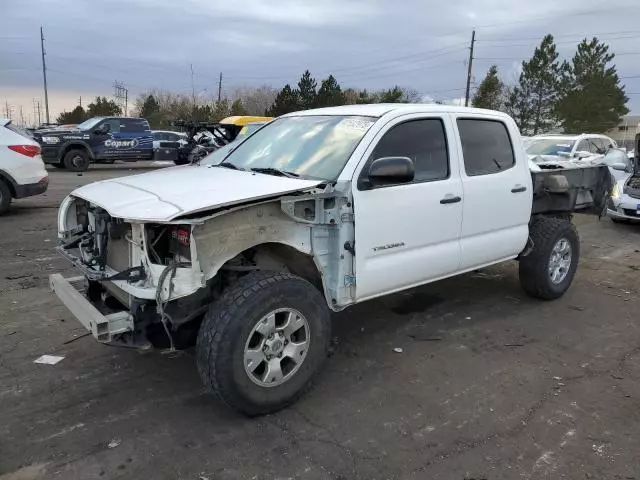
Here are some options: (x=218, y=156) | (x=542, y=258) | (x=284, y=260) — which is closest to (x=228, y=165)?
(x=218, y=156)

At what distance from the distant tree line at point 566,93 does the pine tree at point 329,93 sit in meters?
12.7

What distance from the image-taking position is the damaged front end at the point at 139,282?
3.16 meters

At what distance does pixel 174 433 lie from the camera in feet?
10.8

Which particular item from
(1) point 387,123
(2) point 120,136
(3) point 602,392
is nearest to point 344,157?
(1) point 387,123

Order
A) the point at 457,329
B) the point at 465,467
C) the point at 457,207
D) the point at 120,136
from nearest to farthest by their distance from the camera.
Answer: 1. the point at 465,467
2. the point at 457,207
3. the point at 457,329
4. the point at 120,136

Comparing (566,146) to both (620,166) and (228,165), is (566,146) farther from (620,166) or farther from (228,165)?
(228,165)

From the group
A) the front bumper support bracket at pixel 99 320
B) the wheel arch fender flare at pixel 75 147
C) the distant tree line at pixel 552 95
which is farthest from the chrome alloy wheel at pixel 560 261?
the distant tree line at pixel 552 95

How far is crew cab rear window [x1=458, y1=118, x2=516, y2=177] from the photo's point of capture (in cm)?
474

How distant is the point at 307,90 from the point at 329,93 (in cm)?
215

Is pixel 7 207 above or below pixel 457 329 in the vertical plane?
above

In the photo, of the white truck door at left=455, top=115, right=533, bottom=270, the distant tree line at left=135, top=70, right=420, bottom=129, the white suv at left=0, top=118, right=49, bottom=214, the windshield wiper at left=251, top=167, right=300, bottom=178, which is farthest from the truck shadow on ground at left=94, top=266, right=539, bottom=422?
the distant tree line at left=135, top=70, right=420, bottom=129

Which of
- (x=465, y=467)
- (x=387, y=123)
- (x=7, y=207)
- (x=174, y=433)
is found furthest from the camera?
(x=7, y=207)

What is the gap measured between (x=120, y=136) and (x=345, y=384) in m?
19.6

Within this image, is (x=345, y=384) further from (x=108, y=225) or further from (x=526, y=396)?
(x=108, y=225)
